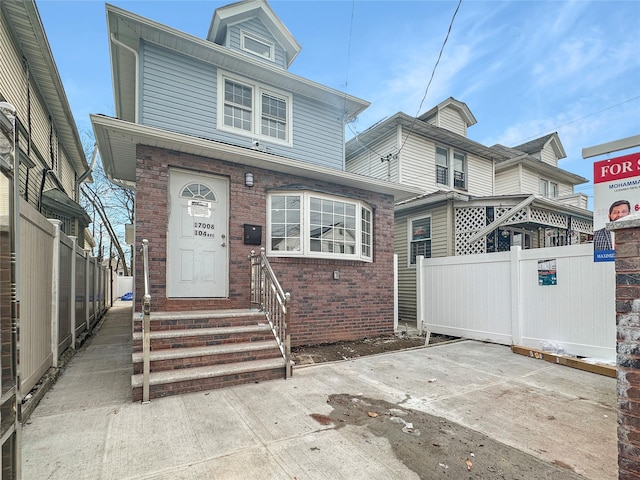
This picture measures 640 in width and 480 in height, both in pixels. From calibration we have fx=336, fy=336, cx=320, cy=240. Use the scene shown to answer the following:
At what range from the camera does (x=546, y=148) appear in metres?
15.8

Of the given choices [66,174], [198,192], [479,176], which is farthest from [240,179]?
[479,176]

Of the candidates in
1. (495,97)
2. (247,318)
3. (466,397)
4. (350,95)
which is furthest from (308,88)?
(495,97)

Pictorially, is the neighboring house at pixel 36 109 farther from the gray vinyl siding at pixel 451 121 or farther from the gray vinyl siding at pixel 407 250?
the gray vinyl siding at pixel 451 121

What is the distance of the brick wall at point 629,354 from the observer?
1636 millimetres

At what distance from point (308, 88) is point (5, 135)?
7.07 metres

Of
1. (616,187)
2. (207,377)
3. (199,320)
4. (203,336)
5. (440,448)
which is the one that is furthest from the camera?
(199,320)

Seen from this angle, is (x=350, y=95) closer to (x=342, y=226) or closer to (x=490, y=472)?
(x=342, y=226)

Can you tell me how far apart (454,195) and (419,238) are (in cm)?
183

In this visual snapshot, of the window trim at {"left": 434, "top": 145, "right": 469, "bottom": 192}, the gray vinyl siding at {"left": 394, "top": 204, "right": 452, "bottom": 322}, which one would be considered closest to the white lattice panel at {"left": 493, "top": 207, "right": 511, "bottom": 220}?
the gray vinyl siding at {"left": 394, "top": 204, "right": 452, "bottom": 322}

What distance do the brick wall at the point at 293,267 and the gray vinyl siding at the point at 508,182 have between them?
8782 millimetres

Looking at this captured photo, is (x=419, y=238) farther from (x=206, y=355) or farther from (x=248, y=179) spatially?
(x=206, y=355)

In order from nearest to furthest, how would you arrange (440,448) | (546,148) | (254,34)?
(440,448) → (254,34) → (546,148)

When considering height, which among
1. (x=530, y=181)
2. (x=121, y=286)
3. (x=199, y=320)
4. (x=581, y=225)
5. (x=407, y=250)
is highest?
(x=530, y=181)

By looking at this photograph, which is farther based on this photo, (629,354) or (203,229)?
(203,229)
